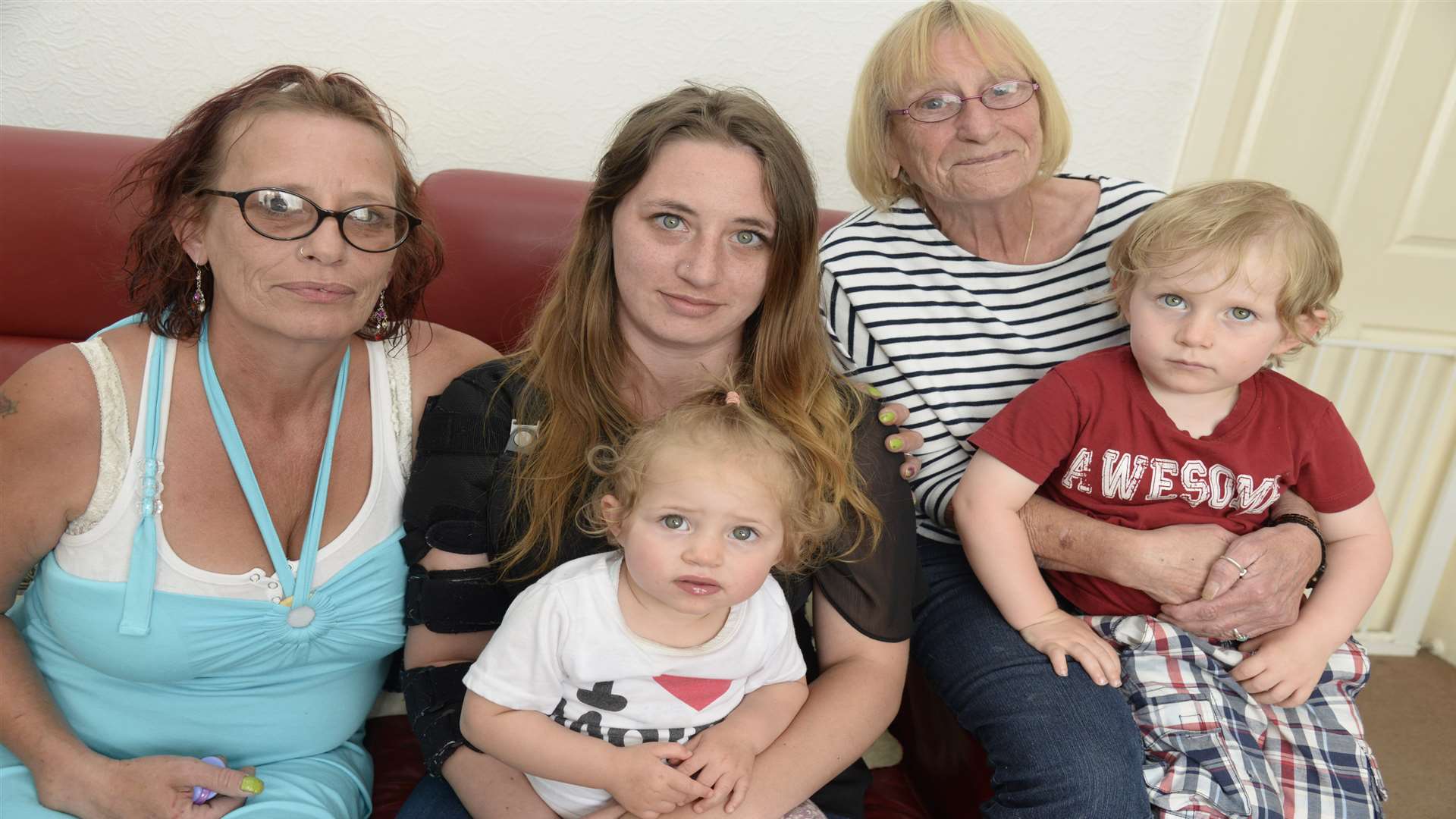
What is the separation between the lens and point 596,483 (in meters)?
1.47

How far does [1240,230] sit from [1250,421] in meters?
0.33

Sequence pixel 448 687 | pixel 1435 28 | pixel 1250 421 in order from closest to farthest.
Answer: pixel 448 687
pixel 1250 421
pixel 1435 28

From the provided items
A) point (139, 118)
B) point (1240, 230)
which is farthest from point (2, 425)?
point (1240, 230)

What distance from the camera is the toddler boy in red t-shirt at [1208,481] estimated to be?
1457 mm

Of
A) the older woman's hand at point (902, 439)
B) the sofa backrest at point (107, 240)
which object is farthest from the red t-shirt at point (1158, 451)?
the sofa backrest at point (107, 240)

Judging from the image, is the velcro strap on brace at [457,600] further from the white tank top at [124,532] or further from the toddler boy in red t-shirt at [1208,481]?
the toddler boy in red t-shirt at [1208,481]

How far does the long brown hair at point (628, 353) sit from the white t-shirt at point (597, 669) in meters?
0.17

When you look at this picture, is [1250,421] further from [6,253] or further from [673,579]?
[6,253]

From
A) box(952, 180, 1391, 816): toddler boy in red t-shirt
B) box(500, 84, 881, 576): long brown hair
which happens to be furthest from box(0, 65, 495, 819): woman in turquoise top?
box(952, 180, 1391, 816): toddler boy in red t-shirt

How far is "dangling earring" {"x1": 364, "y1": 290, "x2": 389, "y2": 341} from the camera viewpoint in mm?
1582

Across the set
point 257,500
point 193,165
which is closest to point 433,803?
point 257,500

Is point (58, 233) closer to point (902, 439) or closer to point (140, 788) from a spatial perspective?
point (140, 788)

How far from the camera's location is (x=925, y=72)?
1702mm

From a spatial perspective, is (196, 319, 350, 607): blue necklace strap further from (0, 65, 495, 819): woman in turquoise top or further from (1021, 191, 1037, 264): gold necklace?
(1021, 191, 1037, 264): gold necklace
